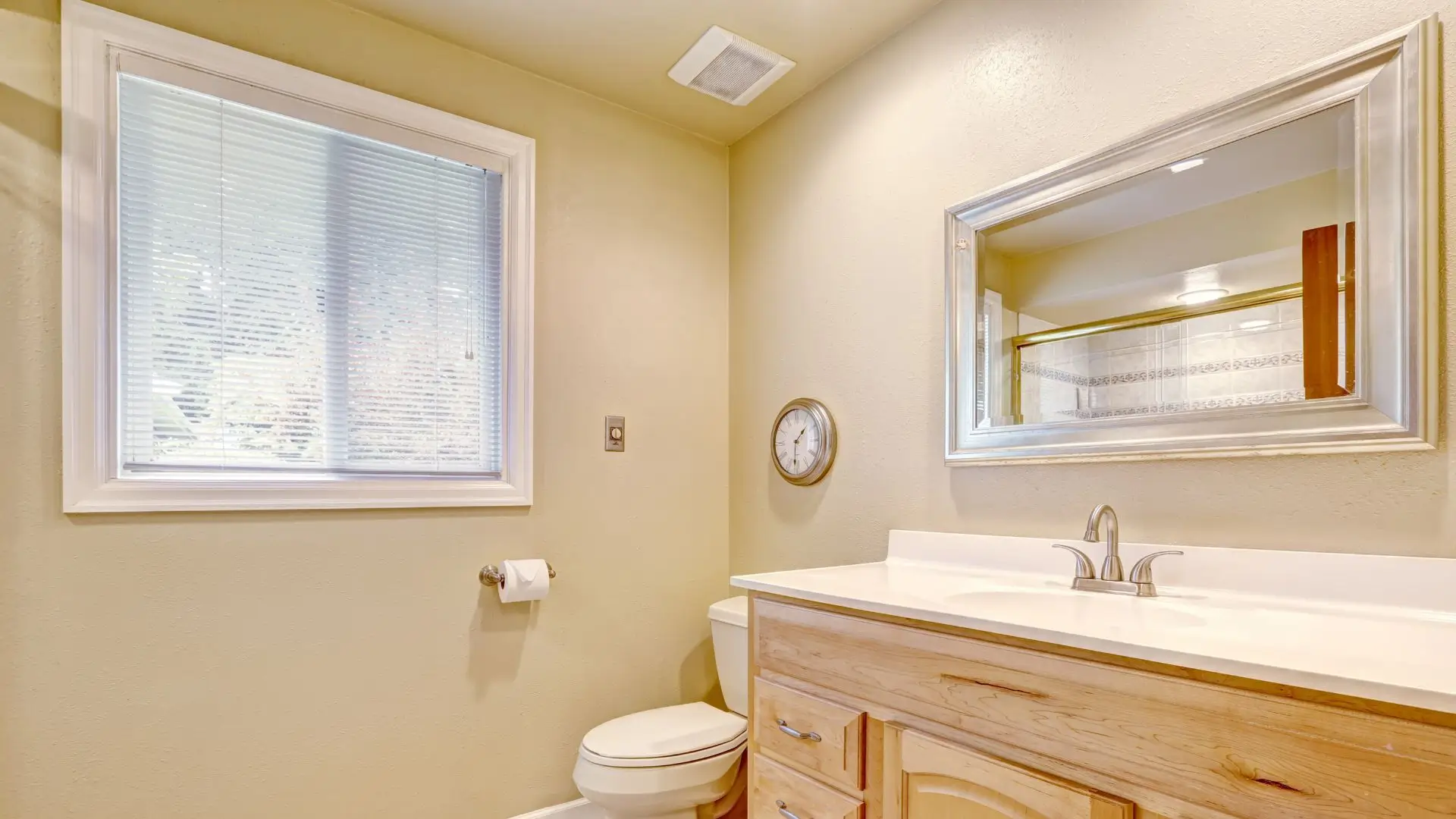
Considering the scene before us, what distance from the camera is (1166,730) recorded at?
91 centimetres

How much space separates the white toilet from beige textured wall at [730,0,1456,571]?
0.38m

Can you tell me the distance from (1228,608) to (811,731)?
785 millimetres

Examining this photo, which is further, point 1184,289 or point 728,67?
point 728,67

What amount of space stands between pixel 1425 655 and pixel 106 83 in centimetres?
260

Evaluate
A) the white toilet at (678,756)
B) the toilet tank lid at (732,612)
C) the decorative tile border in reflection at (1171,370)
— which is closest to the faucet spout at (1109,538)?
the decorative tile border in reflection at (1171,370)

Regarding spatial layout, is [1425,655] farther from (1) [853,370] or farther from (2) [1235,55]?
(1) [853,370]

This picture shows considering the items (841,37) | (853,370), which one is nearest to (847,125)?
(841,37)

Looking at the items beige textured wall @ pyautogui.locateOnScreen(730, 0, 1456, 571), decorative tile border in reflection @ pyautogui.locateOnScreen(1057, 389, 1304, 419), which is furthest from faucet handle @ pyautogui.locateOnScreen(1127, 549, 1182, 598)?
decorative tile border in reflection @ pyautogui.locateOnScreen(1057, 389, 1304, 419)

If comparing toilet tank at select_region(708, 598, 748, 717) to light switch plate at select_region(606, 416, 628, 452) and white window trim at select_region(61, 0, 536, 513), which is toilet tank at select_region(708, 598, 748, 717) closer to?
light switch plate at select_region(606, 416, 628, 452)

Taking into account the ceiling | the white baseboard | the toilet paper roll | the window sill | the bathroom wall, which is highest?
the ceiling

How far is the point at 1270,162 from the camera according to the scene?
129 cm

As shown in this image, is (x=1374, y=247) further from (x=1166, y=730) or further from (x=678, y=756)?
(x=678, y=756)

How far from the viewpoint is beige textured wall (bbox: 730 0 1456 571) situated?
1.24 metres

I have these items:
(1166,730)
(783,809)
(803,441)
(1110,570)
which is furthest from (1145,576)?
(803,441)
